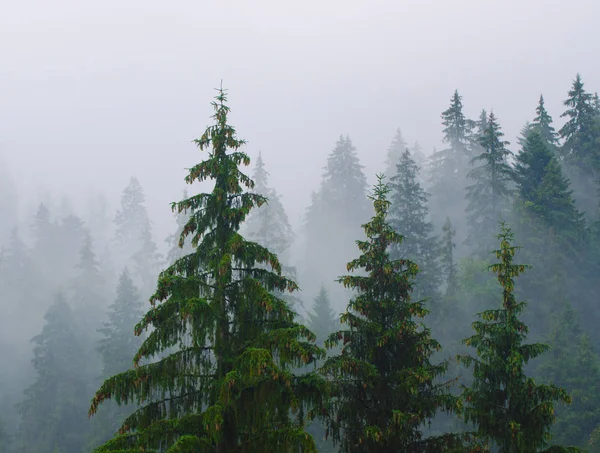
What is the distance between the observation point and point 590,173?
4403cm

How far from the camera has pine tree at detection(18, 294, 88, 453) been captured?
3797 cm

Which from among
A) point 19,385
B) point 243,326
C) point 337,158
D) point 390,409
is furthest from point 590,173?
point 19,385

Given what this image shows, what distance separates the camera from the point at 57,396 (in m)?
41.4

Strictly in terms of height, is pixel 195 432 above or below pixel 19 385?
below

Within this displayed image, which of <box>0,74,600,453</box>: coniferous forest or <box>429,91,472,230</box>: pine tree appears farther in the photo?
<box>429,91,472,230</box>: pine tree

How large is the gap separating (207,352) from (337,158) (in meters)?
65.1

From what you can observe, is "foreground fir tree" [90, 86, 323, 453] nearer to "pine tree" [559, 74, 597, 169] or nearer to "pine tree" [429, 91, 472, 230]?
"pine tree" [559, 74, 597, 169]

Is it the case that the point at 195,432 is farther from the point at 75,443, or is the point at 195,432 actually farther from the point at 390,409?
the point at 75,443

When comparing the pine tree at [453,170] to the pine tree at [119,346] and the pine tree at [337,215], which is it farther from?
the pine tree at [119,346]

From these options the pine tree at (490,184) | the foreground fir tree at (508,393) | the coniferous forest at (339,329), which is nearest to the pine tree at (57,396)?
the coniferous forest at (339,329)

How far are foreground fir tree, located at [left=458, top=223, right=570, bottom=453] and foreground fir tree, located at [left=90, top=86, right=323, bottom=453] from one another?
19.7 ft

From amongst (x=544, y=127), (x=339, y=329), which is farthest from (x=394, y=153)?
(x=339, y=329)

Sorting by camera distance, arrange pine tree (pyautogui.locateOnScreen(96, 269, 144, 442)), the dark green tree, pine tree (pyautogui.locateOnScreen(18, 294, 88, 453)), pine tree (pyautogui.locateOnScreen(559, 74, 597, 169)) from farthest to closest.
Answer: pine tree (pyautogui.locateOnScreen(559, 74, 597, 169)), pine tree (pyautogui.locateOnScreen(18, 294, 88, 453)), pine tree (pyautogui.locateOnScreen(96, 269, 144, 442)), the dark green tree

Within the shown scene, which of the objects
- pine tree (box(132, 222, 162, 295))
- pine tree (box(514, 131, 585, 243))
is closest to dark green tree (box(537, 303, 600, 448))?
pine tree (box(514, 131, 585, 243))
